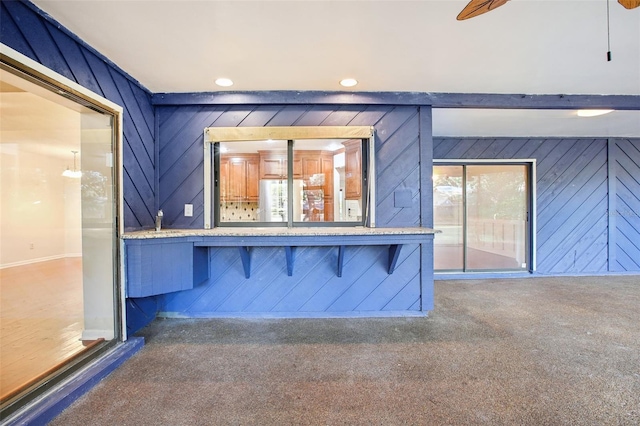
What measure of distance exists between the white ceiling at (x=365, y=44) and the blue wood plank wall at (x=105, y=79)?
85 millimetres

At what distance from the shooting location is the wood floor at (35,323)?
188 cm

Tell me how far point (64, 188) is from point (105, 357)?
4876 millimetres

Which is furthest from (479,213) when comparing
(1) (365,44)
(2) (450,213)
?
(1) (365,44)

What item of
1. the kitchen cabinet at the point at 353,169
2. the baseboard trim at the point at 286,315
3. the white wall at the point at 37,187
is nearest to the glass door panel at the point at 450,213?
the kitchen cabinet at the point at 353,169

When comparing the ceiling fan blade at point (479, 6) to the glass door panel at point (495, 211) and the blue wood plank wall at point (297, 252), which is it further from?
the glass door panel at point (495, 211)

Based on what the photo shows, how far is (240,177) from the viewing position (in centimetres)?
356

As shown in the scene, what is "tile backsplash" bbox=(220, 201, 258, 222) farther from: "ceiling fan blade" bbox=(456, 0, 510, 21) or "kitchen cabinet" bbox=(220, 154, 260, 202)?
"ceiling fan blade" bbox=(456, 0, 510, 21)

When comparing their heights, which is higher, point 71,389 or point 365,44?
point 365,44

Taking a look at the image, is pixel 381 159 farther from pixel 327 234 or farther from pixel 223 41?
pixel 223 41

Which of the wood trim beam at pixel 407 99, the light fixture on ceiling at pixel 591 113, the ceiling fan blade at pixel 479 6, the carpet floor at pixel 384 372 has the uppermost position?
the light fixture on ceiling at pixel 591 113

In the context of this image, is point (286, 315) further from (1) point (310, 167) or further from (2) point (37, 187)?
(2) point (37, 187)

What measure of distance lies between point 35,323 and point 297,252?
8.68 ft

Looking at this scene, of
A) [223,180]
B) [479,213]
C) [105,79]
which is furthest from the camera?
[479,213]

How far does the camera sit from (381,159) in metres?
2.91
